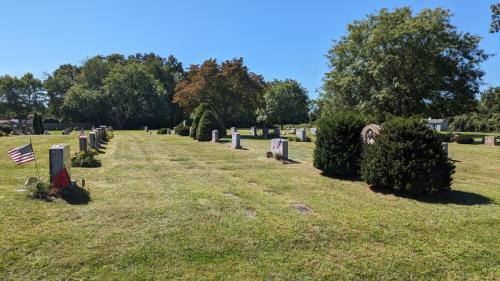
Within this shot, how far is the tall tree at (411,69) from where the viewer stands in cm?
3184

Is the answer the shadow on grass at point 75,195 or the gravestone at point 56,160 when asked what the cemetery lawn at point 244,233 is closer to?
the shadow on grass at point 75,195

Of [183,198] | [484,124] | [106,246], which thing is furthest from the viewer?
[484,124]

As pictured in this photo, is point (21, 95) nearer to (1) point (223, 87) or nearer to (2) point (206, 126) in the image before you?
(1) point (223, 87)

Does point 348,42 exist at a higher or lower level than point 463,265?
higher

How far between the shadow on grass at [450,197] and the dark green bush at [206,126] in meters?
18.6

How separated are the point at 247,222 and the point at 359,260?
79.3 inches

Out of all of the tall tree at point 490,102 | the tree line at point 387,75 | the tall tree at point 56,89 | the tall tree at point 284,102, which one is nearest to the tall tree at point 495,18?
the tree line at point 387,75

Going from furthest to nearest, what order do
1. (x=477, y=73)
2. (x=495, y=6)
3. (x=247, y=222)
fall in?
(x=477, y=73)
(x=495, y=6)
(x=247, y=222)

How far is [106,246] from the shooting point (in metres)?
5.29

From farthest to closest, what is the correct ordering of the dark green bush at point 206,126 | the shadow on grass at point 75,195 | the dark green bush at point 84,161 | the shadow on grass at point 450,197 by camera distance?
the dark green bush at point 206,126
the dark green bush at point 84,161
the shadow on grass at point 450,197
the shadow on grass at point 75,195

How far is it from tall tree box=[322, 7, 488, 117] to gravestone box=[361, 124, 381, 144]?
2172 cm

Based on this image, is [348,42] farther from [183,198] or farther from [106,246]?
[106,246]

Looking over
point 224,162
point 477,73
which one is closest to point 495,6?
point 477,73

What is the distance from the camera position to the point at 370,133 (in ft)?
35.7
